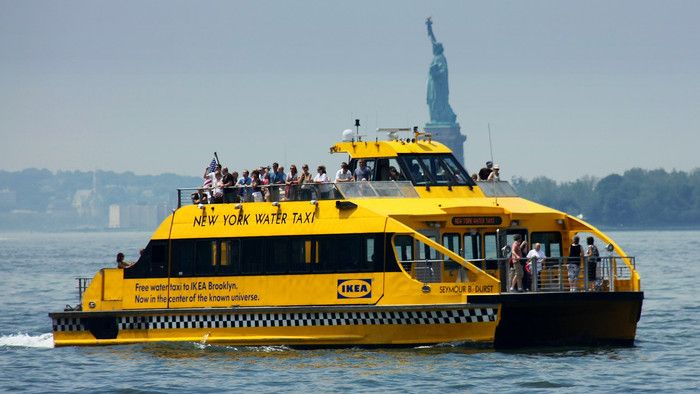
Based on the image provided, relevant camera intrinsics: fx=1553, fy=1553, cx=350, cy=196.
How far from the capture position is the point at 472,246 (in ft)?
97.7

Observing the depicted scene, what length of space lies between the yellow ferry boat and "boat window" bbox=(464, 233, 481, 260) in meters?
0.03

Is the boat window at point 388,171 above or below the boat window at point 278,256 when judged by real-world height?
above

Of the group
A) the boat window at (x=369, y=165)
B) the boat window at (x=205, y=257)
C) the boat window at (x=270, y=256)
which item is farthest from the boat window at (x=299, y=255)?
the boat window at (x=369, y=165)

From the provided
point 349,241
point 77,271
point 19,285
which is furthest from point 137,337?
point 77,271

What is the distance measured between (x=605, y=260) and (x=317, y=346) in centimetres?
560

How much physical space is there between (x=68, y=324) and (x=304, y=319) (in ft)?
18.9

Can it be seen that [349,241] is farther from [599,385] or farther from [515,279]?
[599,385]

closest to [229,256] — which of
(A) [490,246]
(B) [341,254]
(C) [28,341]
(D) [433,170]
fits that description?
(B) [341,254]

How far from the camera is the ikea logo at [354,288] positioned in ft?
94.4

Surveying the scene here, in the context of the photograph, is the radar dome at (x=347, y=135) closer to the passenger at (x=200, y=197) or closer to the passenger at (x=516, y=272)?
the passenger at (x=200, y=197)

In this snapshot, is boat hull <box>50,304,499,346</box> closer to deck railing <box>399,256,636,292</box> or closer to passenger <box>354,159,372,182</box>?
deck railing <box>399,256,636,292</box>

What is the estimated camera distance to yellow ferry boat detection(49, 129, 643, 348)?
1103 inches

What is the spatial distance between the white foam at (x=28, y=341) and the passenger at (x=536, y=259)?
1077cm

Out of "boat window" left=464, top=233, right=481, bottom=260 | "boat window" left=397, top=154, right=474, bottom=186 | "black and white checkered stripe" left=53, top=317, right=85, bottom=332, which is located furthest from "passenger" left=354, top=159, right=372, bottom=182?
"black and white checkered stripe" left=53, top=317, right=85, bottom=332
